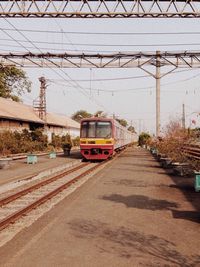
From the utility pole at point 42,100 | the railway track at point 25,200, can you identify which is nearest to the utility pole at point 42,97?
the utility pole at point 42,100

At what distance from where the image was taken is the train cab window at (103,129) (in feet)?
93.5

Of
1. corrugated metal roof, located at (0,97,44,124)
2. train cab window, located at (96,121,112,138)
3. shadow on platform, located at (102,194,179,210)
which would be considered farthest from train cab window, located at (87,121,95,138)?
shadow on platform, located at (102,194,179,210)

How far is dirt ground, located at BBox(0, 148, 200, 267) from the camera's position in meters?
6.24

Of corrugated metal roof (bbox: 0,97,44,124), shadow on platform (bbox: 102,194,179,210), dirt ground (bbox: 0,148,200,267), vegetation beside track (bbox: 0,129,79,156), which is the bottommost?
dirt ground (bbox: 0,148,200,267)

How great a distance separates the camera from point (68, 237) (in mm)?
7574

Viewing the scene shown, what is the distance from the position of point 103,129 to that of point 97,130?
1.37 ft

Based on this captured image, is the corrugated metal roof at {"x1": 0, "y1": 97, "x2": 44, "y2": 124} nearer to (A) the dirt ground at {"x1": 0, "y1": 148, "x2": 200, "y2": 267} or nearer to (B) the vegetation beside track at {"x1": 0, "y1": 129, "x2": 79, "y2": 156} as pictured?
(B) the vegetation beside track at {"x1": 0, "y1": 129, "x2": 79, "y2": 156}

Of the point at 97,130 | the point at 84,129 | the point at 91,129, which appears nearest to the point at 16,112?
the point at 84,129

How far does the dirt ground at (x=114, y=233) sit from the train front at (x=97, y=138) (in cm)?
1514

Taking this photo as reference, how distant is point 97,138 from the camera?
28297mm

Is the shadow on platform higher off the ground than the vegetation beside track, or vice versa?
the vegetation beside track

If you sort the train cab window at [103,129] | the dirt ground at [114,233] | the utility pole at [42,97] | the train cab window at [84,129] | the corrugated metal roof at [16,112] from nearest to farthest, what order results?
the dirt ground at [114,233] < the train cab window at [103,129] < the train cab window at [84,129] < the corrugated metal roof at [16,112] < the utility pole at [42,97]

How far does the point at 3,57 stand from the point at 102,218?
2382 cm

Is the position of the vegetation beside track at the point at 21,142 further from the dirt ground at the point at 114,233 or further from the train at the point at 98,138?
the dirt ground at the point at 114,233
